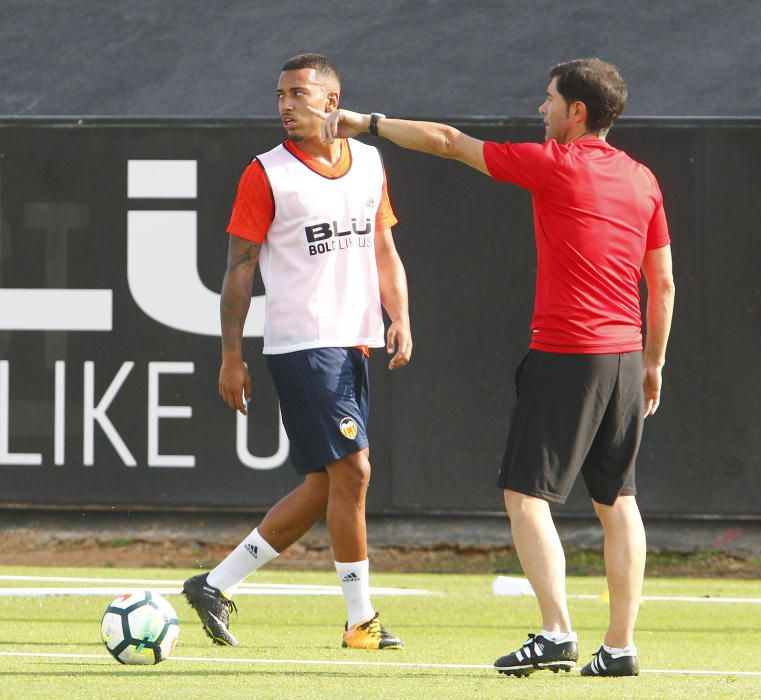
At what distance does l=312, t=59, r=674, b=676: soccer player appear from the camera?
5266 mm

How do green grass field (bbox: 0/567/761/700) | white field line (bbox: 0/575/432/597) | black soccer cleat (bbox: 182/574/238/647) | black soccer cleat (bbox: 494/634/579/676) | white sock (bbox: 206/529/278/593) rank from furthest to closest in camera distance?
white field line (bbox: 0/575/432/597), white sock (bbox: 206/529/278/593), black soccer cleat (bbox: 182/574/238/647), black soccer cleat (bbox: 494/634/579/676), green grass field (bbox: 0/567/761/700)

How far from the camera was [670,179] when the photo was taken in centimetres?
994

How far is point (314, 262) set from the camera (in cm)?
629

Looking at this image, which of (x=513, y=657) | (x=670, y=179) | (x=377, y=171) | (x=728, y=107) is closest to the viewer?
(x=513, y=657)

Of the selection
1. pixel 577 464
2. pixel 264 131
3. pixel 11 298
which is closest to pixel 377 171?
pixel 577 464

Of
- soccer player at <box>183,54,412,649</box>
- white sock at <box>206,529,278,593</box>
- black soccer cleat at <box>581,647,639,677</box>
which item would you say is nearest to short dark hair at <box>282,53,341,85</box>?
soccer player at <box>183,54,412,649</box>

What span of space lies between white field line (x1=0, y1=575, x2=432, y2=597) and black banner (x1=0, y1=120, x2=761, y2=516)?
89 cm

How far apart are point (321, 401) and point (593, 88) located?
1665mm

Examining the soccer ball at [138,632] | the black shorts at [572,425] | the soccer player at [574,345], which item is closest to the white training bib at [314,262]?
Result: the soccer player at [574,345]

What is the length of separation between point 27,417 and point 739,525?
15.1 ft

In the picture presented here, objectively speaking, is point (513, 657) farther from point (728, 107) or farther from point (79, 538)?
point (728, 107)

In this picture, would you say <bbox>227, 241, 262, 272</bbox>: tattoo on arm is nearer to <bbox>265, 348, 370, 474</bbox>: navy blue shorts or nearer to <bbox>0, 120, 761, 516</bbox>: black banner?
<bbox>265, 348, 370, 474</bbox>: navy blue shorts

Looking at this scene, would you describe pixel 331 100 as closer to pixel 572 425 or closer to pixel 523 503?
pixel 572 425

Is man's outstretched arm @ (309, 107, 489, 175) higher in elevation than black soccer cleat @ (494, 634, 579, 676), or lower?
higher
